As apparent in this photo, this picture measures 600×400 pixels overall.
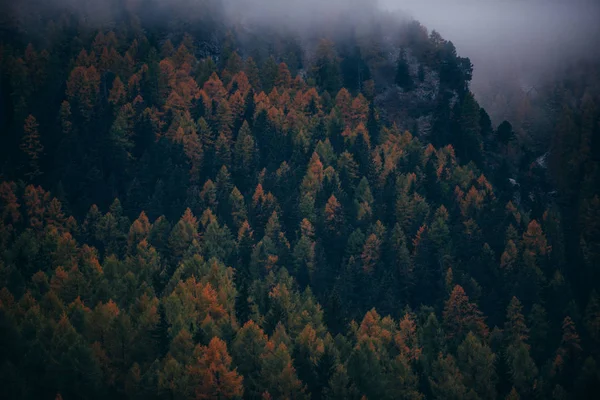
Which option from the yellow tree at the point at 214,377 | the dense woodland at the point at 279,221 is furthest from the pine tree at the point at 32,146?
the yellow tree at the point at 214,377

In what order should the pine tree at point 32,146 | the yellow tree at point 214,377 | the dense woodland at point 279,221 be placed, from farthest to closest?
the pine tree at point 32,146 → the dense woodland at point 279,221 → the yellow tree at point 214,377

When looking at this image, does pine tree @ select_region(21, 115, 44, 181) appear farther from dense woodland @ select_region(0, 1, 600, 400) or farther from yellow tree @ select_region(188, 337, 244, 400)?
yellow tree @ select_region(188, 337, 244, 400)

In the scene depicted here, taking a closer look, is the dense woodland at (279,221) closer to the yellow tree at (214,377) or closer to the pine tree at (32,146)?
the yellow tree at (214,377)

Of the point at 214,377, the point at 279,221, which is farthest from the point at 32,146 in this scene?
the point at 214,377

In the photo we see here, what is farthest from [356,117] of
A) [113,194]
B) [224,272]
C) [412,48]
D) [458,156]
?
[224,272]

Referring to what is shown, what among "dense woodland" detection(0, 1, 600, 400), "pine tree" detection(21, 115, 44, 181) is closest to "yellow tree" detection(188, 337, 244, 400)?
"dense woodland" detection(0, 1, 600, 400)

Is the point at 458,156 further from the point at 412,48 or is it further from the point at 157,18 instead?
the point at 157,18

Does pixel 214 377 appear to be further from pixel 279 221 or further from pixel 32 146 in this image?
pixel 32 146

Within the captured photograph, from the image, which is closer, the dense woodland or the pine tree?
the dense woodland
